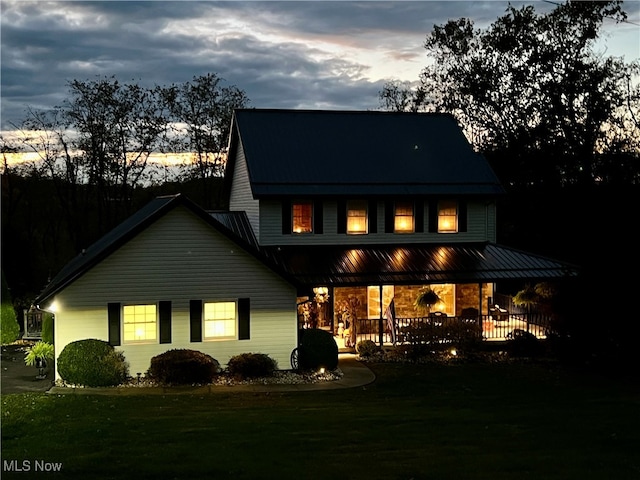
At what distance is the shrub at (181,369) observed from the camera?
71.6 feet

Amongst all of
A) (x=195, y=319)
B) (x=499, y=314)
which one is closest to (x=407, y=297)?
(x=499, y=314)

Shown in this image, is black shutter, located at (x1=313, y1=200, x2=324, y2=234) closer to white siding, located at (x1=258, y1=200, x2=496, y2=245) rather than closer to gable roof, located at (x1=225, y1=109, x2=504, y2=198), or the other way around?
white siding, located at (x1=258, y1=200, x2=496, y2=245)

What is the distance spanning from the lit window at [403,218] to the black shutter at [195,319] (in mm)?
10181

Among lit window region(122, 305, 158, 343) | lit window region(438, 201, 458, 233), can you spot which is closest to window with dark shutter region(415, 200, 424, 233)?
lit window region(438, 201, 458, 233)

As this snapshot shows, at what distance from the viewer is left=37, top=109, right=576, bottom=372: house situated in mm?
22969

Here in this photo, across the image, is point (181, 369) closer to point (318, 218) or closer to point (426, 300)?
point (318, 218)

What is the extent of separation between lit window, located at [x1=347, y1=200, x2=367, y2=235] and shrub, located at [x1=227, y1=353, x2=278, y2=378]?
8.57m

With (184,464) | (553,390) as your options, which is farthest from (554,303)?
(184,464)

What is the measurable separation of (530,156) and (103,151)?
26036 millimetres

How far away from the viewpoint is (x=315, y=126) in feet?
109

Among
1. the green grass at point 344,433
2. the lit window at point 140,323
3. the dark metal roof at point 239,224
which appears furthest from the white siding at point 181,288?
the dark metal roof at point 239,224

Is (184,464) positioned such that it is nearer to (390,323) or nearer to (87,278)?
(87,278)

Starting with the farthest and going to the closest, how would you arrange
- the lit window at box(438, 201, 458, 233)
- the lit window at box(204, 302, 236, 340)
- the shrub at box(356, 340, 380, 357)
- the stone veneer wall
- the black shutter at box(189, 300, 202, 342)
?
the lit window at box(438, 201, 458, 233), the stone veneer wall, the shrub at box(356, 340, 380, 357), the lit window at box(204, 302, 236, 340), the black shutter at box(189, 300, 202, 342)

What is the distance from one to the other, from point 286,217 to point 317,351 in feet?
23.8
